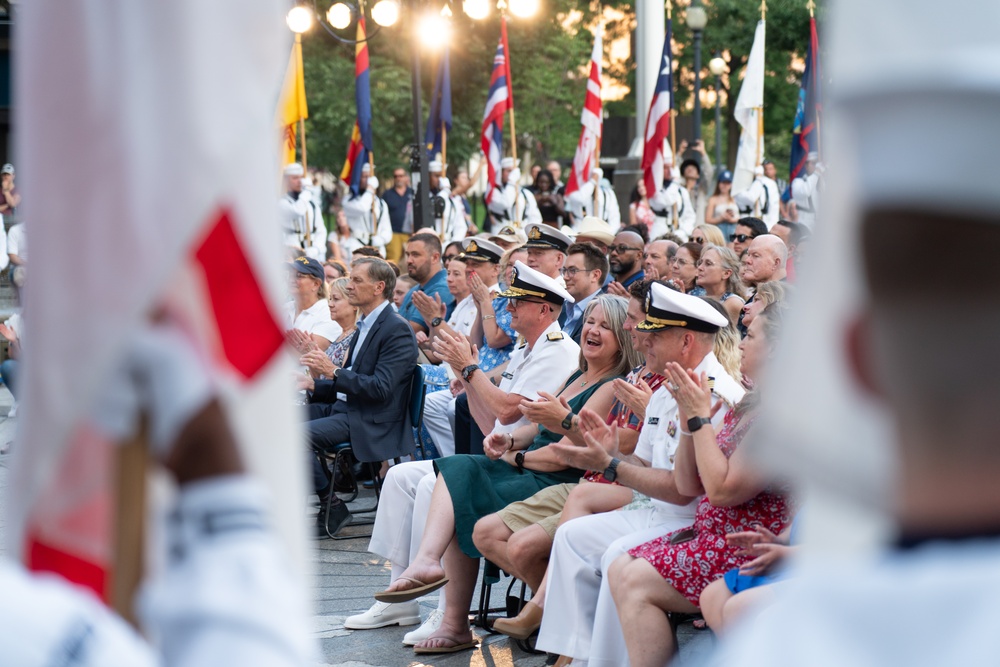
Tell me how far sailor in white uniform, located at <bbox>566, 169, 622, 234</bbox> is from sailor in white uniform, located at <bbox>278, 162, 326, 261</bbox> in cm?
389

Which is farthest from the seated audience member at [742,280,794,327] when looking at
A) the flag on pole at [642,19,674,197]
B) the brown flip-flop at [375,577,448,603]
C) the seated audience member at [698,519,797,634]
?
the flag on pole at [642,19,674,197]

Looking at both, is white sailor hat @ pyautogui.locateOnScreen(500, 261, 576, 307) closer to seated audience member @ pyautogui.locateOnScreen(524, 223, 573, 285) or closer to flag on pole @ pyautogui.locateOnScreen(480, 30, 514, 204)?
seated audience member @ pyautogui.locateOnScreen(524, 223, 573, 285)

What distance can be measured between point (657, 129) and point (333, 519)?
10.4m

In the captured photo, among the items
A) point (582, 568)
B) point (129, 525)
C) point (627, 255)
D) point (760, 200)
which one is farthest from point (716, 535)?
point (760, 200)

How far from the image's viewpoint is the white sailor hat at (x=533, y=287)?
688 centimetres

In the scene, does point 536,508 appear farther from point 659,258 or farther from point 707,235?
point 707,235

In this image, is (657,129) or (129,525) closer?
(129,525)

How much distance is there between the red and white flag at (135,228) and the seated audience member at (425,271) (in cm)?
947

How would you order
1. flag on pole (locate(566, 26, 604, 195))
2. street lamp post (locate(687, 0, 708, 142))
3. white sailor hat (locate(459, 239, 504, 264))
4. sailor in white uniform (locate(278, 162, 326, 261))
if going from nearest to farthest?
white sailor hat (locate(459, 239, 504, 264)), flag on pole (locate(566, 26, 604, 195)), sailor in white uniform (locate(278, 162, 326, 261)), street lamp post (locate(687, 0, 708, 142))

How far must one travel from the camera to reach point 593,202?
20.9 m

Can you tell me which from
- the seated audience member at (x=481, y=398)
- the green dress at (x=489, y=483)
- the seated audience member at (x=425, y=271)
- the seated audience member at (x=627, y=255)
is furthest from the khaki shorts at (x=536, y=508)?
the seated audience member at (x=425, y=271)

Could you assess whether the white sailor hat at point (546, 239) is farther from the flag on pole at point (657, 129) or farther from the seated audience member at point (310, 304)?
the flag on pole at point (657, 129)

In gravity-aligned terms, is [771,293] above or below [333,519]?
above

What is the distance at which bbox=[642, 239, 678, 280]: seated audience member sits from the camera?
393 inches
